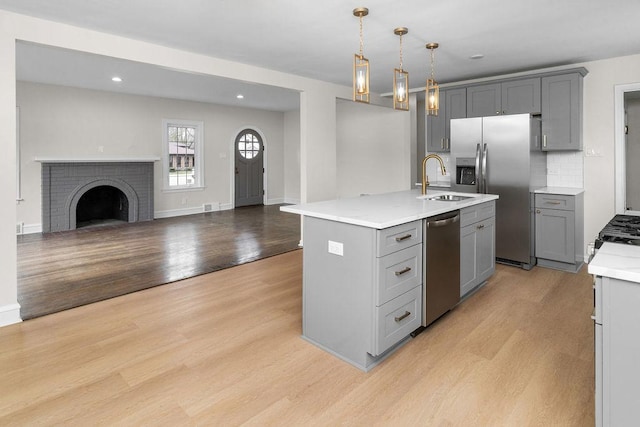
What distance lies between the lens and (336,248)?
2.44m

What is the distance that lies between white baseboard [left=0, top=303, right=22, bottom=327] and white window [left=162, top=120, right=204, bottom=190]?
551 centimetres

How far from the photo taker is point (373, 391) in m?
2.08

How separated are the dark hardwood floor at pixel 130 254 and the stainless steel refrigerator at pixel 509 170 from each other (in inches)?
105

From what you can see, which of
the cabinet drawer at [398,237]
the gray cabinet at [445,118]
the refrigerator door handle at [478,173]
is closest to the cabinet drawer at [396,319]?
the cabinet drawer at [398,237]

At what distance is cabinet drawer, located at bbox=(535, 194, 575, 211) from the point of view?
420 cm

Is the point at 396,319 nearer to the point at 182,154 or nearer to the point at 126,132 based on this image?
the point at 126,132

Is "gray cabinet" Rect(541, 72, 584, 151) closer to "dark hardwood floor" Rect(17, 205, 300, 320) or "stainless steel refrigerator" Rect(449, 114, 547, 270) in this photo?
"stainless steel refrigerator" Rect(449, 114, 547, 270)

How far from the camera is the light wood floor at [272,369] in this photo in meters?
1.88

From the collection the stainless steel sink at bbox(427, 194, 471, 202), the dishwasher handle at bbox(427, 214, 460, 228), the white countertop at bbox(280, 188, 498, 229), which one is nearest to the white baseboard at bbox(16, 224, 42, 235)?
the white countertop at bbox(280, 188, 498, 229)

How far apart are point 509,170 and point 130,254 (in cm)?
485

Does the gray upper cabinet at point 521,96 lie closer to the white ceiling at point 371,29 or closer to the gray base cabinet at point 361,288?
the white ceiling at point 371,29

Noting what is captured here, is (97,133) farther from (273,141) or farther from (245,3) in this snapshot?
(245,3)

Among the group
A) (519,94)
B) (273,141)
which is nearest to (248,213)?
(273,141)

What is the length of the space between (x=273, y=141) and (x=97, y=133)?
14.1 ft
